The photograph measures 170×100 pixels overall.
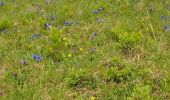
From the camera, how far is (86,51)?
18.3 ft

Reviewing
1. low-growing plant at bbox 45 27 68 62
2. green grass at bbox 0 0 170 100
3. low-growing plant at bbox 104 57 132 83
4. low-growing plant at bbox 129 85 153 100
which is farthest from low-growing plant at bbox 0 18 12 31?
low-growing plant at bbox 129 85 153 100

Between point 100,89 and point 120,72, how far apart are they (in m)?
0.37

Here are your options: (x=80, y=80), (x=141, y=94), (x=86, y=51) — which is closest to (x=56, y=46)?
(x=86, y=51)

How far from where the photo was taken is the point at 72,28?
645 cm

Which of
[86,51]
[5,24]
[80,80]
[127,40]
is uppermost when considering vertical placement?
[5,24]

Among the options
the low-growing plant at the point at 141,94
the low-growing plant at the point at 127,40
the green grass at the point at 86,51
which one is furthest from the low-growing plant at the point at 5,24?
the low-growing plant at the point at 141,94

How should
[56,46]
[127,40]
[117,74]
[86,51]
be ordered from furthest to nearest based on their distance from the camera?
1. [56,46]
2. [86,51]
3. [127,40]
4. [117,74]

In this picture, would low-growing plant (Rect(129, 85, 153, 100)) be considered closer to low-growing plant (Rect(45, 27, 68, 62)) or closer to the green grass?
the green grass

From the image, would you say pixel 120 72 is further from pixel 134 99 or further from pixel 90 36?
pixel 90 36

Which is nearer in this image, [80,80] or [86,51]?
[80,80]

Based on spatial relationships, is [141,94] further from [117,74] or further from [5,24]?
[5,24]

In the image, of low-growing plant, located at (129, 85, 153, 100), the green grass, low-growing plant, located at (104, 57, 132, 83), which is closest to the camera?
low-growing plant, located at (129, 85, 153, 100)

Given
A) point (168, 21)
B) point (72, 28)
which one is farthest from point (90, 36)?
point (168, 21)

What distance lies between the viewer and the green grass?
15.1 feet
